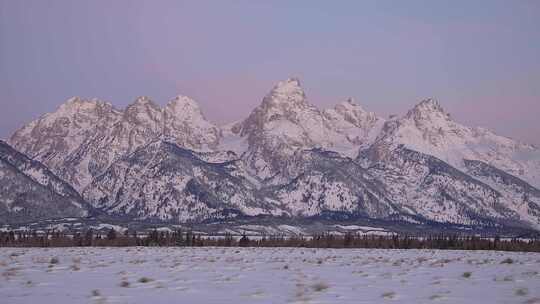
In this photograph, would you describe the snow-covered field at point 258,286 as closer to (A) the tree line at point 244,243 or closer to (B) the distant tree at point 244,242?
(A) the tree line at point 244,243

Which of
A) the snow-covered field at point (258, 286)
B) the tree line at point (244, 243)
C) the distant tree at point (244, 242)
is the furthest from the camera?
the distant tree at point (244, 242)

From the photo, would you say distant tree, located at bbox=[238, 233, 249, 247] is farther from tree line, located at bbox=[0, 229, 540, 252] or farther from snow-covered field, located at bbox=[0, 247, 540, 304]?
snow-covered field, located at bbox=[0, 247, 540, 304]

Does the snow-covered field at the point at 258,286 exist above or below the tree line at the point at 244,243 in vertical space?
below

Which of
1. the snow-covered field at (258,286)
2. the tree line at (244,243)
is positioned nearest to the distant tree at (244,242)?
the tree line at (244,243)

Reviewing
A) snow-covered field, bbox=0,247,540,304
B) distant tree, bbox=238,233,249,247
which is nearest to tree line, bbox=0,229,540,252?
distant tree, bbox=238,233,249,247

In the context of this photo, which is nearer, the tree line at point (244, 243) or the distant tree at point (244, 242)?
the tree line at point (244, 243)

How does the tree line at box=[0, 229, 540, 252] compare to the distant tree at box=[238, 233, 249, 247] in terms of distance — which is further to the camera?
the distant tree at box=[238, 233, 249, 247]

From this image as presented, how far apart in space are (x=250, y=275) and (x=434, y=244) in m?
114

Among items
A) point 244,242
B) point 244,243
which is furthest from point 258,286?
point 244,242

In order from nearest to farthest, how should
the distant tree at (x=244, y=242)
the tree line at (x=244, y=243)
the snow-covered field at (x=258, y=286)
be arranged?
the snow-covered field at (x=258, y=286) → the tree line at (x=244, y=243) → the distant tree at (x=244, y=242)

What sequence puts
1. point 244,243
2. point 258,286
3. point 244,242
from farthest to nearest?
1. point 244,242
2. point 244,243
3. point 258,286

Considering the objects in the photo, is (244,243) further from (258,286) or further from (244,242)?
(258,286)

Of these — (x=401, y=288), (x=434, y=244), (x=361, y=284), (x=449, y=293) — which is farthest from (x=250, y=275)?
(x=434, y=244)

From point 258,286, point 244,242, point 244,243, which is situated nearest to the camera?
point 258,286
